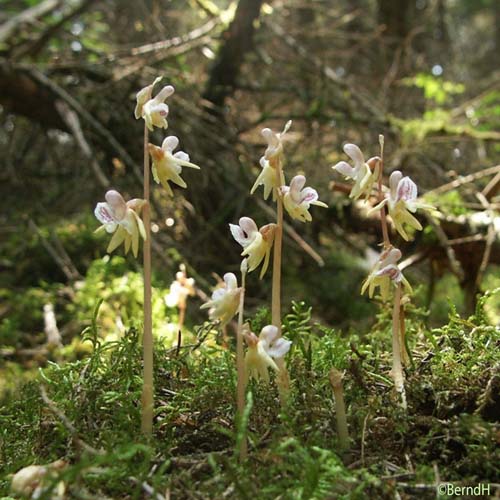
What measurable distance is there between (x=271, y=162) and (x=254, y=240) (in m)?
0.18

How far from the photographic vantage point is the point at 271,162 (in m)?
1.29

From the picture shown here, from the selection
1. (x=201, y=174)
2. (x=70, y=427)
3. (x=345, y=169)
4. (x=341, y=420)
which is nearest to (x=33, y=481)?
(x=70, y=427)

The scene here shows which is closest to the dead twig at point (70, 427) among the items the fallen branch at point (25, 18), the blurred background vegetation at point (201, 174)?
the blurred background vegetation at point (201, 174)

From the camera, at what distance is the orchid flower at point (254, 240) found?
4.19ft

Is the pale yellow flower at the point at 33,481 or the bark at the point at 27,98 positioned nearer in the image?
the pale yellow flower at the point at 33,481

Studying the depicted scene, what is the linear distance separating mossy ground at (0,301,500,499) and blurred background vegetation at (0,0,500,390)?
125 cm

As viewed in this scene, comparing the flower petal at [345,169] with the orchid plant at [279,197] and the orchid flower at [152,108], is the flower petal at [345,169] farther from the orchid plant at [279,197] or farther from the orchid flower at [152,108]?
the orchid flower at [152,108]

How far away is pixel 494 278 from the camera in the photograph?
185 inches

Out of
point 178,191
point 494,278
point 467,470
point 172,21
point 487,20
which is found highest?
point 487,20

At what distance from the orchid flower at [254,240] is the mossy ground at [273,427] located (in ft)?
1.01

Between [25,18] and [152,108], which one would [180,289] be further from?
[25,18]

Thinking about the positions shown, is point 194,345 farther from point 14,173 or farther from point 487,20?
point 487,20

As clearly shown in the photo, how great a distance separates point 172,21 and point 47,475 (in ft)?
16.8

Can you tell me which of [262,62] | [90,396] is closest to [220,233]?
[262,62]
